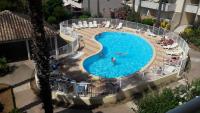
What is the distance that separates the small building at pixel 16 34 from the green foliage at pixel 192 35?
16296mm

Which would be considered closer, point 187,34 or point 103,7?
point 187,34

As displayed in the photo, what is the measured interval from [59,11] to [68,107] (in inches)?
828

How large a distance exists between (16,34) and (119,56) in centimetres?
1072

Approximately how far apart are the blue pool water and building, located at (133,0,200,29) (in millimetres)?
7527

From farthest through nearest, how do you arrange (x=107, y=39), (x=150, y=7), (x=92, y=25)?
(x=150, y=7) → (x=92, y=25) → (x=107, y=39)

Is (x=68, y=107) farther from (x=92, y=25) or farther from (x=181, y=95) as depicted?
(x=92, y=25)

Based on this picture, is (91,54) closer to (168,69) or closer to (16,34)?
(16,34)

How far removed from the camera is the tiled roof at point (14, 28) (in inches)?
916

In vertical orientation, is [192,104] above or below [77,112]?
above

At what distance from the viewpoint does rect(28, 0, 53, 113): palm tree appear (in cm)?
1208

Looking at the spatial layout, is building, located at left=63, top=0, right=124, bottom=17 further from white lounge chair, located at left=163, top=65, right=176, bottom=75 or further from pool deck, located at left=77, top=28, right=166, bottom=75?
white lounge chair, located at left=163, top=65, right=176, bottom=75

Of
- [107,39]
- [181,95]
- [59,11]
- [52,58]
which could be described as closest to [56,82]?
[52,58]

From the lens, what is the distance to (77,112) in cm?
1722

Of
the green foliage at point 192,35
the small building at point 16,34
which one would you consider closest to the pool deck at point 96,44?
the green foliage at point 192,35
